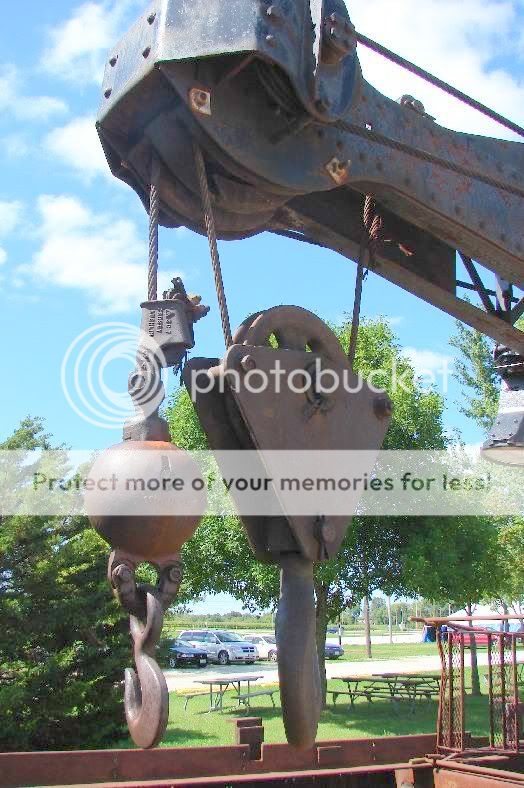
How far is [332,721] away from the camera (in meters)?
15.6

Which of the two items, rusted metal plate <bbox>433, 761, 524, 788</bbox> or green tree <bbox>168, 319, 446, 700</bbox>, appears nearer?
rusted metal plate <bbox>433, 761, 524, 788</bbox>

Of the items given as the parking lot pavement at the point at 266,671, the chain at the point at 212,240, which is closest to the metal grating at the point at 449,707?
the chain at the point at 212,240

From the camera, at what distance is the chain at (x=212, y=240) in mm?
2646

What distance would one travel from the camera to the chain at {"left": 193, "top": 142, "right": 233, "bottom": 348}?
2.65 meters

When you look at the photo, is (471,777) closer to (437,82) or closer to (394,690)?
(437,82)

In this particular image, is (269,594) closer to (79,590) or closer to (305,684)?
(79,590)

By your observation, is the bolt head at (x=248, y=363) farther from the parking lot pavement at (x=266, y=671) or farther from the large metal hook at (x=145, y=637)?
the parking lot pavement at (x=266, y=671)

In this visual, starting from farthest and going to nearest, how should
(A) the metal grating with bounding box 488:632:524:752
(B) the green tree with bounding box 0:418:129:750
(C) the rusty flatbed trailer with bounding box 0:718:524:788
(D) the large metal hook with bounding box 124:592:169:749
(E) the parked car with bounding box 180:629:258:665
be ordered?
(E) the parked car with bounding box 180:629:258:665 < (B) the green tree with bounding box 0:418:129:750 < (A) the metal grating with bounding box 488:632:524:752 < (C) the rusty flatbed trailer with bounding box 0:718:524:788 < (D) the large metal hook with bounding box 124:592:169:749

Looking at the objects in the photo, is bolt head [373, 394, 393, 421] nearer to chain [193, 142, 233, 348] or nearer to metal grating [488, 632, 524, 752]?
chain [193, 142, 233, 348]

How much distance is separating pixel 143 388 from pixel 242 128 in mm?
965

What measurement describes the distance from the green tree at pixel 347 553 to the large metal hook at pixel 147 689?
14.7 m

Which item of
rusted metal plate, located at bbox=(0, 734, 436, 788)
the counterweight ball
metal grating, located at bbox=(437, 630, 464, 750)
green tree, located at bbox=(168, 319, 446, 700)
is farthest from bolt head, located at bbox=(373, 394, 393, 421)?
green tree, located at bbox=(168, 319, 446, 700)

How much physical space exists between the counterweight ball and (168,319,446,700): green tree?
14.7 meters

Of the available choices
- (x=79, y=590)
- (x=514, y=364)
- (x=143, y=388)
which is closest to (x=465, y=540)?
(x=79, y=590)
